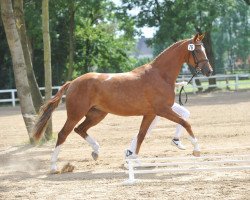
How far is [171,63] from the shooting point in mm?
9305

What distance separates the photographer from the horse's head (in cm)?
918

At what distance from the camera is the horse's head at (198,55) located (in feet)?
30.1

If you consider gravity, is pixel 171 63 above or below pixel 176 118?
above

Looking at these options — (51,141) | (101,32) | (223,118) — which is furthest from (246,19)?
(51,141)

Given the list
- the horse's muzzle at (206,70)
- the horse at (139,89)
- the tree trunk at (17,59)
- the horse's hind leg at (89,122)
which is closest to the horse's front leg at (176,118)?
the horse at (139,89)

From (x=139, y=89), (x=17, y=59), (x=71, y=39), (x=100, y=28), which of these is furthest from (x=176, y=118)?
(x=100, y=28)

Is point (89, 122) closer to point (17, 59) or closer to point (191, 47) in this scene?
point (191, 47)

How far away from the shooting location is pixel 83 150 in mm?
12055

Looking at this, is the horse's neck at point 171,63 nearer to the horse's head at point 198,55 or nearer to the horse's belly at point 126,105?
the horse's head at point 198,55

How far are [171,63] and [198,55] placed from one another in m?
0.49

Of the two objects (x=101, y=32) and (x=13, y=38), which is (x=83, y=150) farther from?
(x=101, y=32)

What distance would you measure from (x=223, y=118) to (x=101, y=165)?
8805 millimetres

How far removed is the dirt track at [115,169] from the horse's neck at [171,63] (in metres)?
1.57

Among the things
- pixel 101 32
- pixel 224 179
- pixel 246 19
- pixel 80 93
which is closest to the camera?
pixel 224 179
